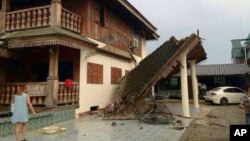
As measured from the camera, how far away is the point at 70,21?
12.5 meters

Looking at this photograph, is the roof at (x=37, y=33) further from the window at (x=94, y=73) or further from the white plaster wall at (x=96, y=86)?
the window at (x=94, y=73)

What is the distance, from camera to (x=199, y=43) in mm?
13750

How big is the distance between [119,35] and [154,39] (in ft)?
24.9

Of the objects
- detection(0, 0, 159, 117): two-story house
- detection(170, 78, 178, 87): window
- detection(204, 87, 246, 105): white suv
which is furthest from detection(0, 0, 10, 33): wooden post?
detection(170, 78, 178, 87): window

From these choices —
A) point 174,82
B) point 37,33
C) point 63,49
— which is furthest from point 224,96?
point 37,33

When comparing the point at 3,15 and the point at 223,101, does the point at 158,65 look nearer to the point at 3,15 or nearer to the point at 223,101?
the point at 3,15

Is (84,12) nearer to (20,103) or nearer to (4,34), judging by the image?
(4,34)

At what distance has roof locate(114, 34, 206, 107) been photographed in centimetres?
1211

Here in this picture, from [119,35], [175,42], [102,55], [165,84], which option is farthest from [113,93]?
[165,84]

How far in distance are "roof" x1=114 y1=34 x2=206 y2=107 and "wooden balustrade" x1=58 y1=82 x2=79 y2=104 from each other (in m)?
2.13

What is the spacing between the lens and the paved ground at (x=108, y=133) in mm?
8297

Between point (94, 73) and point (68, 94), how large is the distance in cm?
265

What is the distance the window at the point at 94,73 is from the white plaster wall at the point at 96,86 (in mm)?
209

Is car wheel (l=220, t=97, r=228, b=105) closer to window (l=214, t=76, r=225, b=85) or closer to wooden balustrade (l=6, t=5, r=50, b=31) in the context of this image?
window (l=214, t=76, r=225, b=85)
